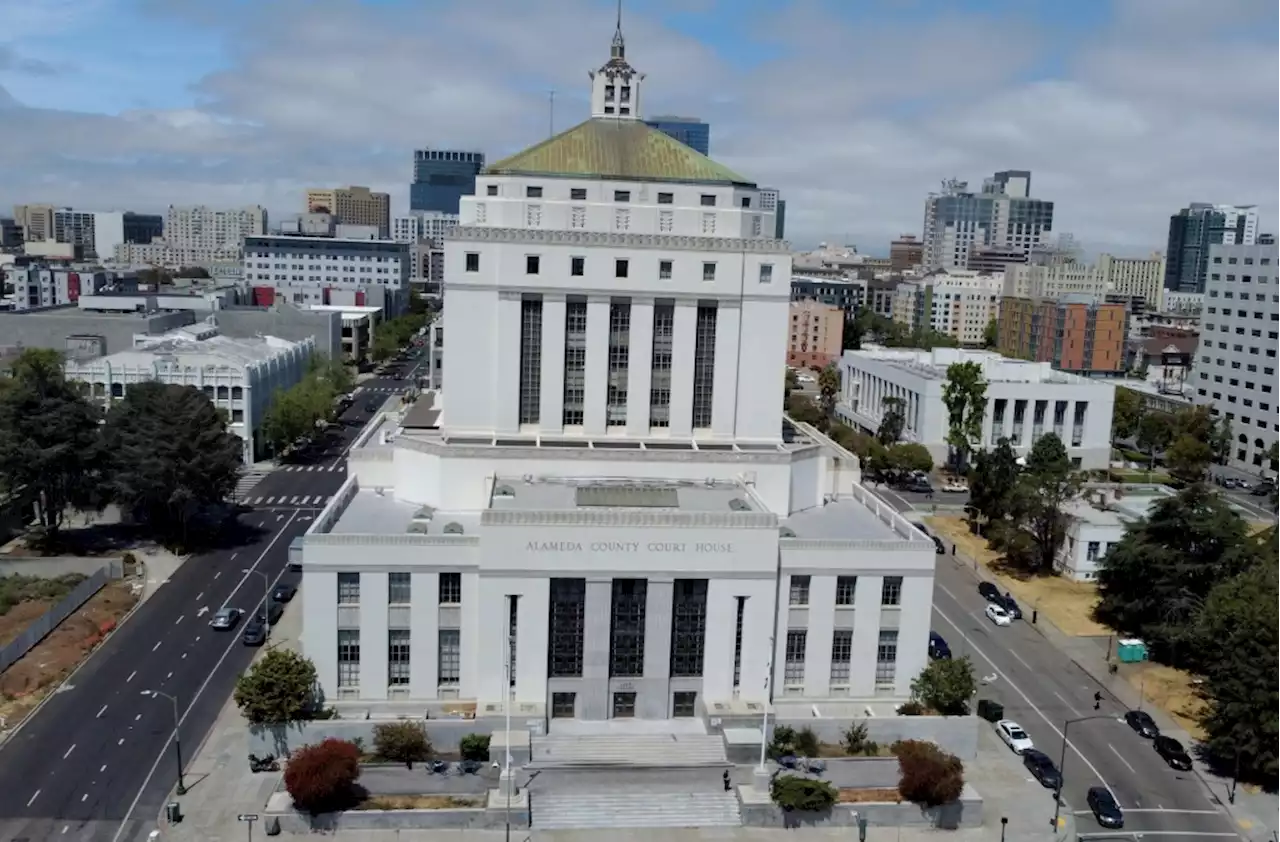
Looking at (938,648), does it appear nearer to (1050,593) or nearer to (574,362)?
(1050,593)

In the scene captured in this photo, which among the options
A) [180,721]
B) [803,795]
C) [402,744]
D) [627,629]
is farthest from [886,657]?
[180,721]

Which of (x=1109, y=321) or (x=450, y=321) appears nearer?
(x=450, y=321)

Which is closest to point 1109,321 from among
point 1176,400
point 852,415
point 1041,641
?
point 1176,400

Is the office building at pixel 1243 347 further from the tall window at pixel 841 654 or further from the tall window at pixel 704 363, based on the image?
the tall window at pixel 841 654

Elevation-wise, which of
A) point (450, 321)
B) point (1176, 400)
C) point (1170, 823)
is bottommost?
point (1170, 823)

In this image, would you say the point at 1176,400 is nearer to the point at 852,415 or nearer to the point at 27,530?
the point at 852,415

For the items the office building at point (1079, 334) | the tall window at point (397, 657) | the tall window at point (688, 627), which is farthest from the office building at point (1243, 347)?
the tall window at point (397, 657)

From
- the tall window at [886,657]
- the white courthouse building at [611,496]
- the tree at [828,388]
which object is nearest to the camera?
the white courthouse building at [611,496]
